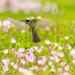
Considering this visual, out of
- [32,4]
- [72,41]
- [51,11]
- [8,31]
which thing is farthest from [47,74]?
[32,4]

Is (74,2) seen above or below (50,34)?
above

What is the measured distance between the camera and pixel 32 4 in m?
24.5

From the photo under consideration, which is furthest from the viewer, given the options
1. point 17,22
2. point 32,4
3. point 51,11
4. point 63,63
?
point 32,4

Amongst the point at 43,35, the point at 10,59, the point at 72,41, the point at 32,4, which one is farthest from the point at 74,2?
the point at 10,59

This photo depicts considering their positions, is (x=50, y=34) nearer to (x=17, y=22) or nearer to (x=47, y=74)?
(x=17, y=22)

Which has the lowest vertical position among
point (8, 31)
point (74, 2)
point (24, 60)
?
point (24, 60)

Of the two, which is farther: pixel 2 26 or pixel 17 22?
pixel 2 26

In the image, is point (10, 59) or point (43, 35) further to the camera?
point (43, 35)

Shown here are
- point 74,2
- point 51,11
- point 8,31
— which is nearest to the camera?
point 8,31

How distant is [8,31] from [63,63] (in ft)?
15.1

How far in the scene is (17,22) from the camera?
12.6 meters

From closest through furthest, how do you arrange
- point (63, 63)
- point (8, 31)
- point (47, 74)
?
1. point (47, 74)
2. point (63, 63)
3. point (8, 31)

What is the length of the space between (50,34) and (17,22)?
122 inches

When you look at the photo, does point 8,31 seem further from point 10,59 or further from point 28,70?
point 28,70
